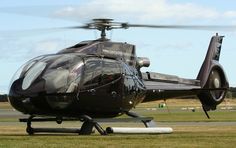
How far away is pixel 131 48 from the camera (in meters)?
27.6

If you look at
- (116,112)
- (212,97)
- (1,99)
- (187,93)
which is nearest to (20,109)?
(116,112)

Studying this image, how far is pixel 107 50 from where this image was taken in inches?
1037

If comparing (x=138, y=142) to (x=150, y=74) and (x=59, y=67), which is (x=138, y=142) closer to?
(x=59, y=67)

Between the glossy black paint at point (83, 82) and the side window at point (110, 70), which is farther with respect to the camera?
the side window at point (110, 70)

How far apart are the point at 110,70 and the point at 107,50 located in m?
1.19

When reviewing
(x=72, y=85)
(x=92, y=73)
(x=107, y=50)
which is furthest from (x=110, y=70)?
(x=72, y=85)

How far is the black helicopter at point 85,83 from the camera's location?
949 inches

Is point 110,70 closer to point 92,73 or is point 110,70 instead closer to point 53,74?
Answer: point 92,73

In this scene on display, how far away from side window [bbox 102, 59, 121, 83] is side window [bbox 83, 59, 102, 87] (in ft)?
0.88

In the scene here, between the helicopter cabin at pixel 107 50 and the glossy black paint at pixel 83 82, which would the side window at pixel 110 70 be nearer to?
the glossy black paint at pixel 83 82

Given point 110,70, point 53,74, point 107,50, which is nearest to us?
point 53,74

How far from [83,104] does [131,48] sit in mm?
4065

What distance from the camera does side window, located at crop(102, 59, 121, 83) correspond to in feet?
83.3

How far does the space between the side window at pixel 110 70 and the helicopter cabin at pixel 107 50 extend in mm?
457
